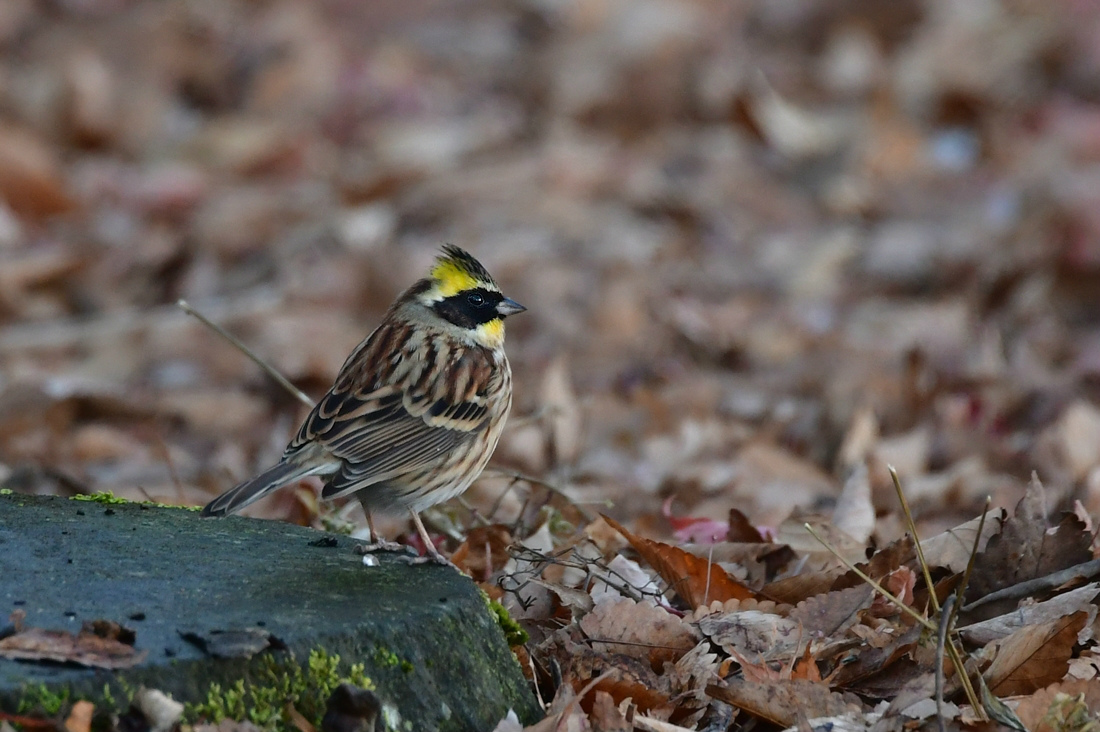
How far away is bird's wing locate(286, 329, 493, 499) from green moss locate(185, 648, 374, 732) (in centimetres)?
140

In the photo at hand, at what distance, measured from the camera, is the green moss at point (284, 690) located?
3.74 metres

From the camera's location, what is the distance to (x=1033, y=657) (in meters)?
4.57

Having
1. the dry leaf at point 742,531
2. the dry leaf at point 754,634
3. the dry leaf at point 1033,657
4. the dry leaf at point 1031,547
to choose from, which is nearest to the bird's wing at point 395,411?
the dry leaf at point 742,531

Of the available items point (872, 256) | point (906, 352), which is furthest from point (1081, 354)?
point (872, 256)

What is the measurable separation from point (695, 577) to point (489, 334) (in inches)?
68.9

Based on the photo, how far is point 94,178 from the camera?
1288 centimetres

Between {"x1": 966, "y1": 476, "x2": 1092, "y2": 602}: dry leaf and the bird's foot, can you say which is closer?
the bird's foot

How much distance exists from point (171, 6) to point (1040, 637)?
13.1 m

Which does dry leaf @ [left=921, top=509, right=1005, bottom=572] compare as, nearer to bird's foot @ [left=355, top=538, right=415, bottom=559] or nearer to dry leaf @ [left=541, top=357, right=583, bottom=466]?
bird's foot @ [left=355, top=538, right=415, bottom=559]

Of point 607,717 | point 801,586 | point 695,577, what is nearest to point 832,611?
point 801,586

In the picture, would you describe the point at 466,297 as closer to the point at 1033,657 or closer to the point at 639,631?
the point at 639,631

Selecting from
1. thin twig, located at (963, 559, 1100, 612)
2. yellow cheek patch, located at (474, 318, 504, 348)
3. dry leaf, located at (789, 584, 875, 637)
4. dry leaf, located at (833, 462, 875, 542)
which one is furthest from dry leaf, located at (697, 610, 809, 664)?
yellow cheek patch, located at (474, 318, 504, 348)

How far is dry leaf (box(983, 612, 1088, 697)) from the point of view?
452 cm

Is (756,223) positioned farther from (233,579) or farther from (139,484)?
(233,579)
